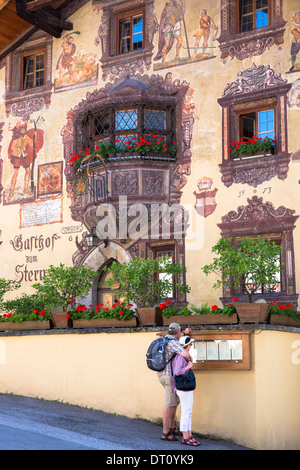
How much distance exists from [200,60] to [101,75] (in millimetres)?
2589

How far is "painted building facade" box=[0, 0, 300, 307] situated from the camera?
609 inches

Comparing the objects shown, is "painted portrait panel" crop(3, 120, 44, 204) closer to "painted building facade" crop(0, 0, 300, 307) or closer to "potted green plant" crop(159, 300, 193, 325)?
"painted building facade" crop(0, 0, 300, 307)

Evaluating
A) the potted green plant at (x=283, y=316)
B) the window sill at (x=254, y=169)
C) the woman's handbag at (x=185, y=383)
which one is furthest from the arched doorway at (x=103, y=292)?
the woman's handbag at (x=185, y=383)

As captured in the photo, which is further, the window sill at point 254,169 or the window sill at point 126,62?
the window sill at point 126,62

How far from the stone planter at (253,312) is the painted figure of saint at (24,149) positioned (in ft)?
29.7

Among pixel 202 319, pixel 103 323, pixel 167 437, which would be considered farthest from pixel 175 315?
pixel 167 437

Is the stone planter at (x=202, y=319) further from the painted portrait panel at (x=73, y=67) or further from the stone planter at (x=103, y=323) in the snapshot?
the painted portrait panel at (x=73, y=67)

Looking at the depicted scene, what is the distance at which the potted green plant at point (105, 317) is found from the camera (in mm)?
12094

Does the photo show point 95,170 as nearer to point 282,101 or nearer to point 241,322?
point 282,101

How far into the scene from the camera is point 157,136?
54.6 feet
